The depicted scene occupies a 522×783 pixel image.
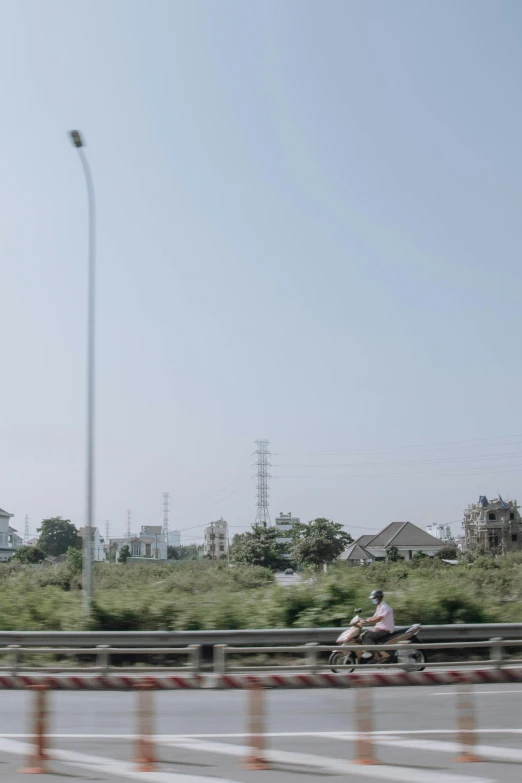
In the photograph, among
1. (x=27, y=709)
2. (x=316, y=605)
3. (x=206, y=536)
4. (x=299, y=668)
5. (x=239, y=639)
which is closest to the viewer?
(x=27, y=709)

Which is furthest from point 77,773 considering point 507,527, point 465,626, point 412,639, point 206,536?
point 206,536

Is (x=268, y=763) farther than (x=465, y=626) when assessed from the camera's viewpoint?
No

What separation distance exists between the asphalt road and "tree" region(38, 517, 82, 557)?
377 feet

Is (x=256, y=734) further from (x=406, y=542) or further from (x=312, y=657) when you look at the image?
(x=406, y=542)

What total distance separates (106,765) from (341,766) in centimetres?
221

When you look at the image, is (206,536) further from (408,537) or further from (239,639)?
(239,639)

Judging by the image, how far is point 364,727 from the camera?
7.18 metres

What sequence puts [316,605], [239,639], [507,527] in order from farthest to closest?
[507,527] < [316,605] < [239,639]

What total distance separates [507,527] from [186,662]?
333ft

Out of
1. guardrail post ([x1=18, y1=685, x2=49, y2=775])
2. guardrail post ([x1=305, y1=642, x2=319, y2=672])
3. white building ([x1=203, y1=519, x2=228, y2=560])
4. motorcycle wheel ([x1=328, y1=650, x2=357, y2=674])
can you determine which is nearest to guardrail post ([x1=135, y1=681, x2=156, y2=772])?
guardrail post ([x1=18, y1=685, x2=49, y2=775])

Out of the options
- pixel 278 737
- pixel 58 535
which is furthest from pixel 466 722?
pixel 58 535

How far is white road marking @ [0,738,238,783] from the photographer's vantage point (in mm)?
7039

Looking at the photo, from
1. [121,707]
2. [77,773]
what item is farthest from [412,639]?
[77,773]

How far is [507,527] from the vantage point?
109812 mm
